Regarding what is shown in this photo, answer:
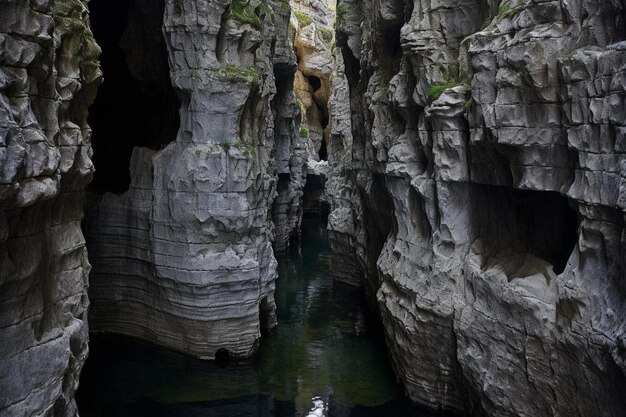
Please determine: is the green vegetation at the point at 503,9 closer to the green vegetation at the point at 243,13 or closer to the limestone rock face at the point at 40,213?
the limestone rock face at the point at 40,213

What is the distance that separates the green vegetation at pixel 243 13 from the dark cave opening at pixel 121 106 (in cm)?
510

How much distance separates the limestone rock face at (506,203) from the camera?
9703mm

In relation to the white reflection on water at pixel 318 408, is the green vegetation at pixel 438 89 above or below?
above

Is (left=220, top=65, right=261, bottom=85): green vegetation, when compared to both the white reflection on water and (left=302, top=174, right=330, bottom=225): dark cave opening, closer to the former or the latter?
the white reflection on water

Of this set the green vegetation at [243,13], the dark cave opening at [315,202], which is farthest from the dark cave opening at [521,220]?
the dark cave opening at [315,202]

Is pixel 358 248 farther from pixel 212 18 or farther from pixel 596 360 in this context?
pixel 596 360

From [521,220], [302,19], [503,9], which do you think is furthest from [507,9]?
[302,19]

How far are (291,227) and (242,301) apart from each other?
2076cm

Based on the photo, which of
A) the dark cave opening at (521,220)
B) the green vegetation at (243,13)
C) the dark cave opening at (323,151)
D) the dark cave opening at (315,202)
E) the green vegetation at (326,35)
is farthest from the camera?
the dark cave opening at (323,151)

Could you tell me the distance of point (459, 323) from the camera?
1346 centimetres

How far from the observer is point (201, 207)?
1780 cm

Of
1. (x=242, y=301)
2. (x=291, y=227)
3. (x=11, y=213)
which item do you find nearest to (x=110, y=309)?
(x=242, y=301)

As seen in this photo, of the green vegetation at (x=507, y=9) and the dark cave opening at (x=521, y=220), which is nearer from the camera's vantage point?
the green vegetation at (x=507, y=9)

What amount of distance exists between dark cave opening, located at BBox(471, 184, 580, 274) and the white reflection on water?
5783 mm
